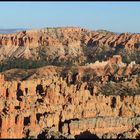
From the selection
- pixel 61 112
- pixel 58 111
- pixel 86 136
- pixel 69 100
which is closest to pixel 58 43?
pixel 69 100

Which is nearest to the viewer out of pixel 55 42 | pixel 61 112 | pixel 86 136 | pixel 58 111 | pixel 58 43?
pixel 86 136

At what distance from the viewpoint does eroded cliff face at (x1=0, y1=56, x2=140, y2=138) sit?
1752 inches

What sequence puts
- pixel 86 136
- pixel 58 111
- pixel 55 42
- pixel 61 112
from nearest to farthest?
pixel 86 136 < pixel 61 112 < pixel 58 111 < pixel 55 42

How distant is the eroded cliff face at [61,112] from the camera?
4450cm

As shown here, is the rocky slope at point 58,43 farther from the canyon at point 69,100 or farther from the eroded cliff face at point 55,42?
the canyon at point 69,100

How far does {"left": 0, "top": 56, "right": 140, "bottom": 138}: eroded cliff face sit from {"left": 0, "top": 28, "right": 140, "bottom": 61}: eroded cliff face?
61960mm

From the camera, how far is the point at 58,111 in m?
51.5

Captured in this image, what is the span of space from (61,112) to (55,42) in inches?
3689

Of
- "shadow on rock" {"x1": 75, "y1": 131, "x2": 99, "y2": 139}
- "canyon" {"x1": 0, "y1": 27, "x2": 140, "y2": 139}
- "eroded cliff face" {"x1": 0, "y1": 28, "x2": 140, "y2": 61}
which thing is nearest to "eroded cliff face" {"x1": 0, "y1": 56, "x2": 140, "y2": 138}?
"canyon" {"x1": 0, "y1": 27, "x2": 140, "y2": 139}

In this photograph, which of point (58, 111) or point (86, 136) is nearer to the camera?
point (86, 136)

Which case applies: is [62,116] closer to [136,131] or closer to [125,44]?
[136,131]

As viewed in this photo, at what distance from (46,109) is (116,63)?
6246cm

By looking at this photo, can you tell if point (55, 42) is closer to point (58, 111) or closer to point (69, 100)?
point (69, 100)

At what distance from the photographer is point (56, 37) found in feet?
504
